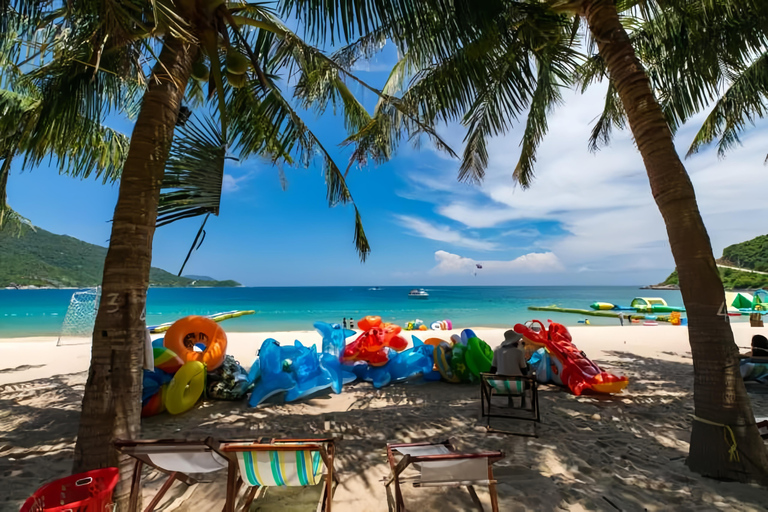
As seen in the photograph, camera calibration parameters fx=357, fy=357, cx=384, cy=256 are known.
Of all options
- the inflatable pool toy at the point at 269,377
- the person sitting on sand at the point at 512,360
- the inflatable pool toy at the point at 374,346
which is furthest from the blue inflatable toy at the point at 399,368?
the person sitting on sand at the point at 512,360

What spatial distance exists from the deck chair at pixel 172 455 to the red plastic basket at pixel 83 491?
125 millimetres

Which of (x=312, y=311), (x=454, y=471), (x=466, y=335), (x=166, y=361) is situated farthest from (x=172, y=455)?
(x=312, y=311)

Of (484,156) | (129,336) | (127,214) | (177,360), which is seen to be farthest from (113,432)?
(484,156)

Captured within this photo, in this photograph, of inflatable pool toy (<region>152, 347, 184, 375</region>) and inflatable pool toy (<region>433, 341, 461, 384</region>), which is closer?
inflatable pool toy (<region>152, 347, 184, 375</region>)

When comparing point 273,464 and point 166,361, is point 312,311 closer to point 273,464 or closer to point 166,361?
point 166,361

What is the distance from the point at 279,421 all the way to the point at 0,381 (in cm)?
578

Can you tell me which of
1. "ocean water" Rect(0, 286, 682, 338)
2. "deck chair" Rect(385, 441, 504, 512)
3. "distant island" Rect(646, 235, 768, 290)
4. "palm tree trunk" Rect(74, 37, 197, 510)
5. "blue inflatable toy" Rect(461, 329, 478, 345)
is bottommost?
"ocean water" Rect(0, 286, 682, 338)

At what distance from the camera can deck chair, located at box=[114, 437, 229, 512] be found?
6.29 feet

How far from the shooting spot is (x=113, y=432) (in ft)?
6.79

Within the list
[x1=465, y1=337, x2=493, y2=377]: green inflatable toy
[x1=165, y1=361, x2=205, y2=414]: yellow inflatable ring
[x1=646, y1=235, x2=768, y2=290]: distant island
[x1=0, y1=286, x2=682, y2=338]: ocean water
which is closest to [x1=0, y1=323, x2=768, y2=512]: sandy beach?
[x1=165, y1=361, x2=205, y2=414]: yellow inflatable ring

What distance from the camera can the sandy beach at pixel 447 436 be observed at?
250 cm

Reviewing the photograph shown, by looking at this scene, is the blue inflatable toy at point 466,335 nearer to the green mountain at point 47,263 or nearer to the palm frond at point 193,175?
the palm frond at point 193,175

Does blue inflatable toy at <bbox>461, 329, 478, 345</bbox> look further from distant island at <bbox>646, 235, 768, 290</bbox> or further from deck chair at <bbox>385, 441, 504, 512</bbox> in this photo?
distant island at <bbox>646, 235, 768, 290</bbox>

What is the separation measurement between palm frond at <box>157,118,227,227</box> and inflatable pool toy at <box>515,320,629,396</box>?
518cm
